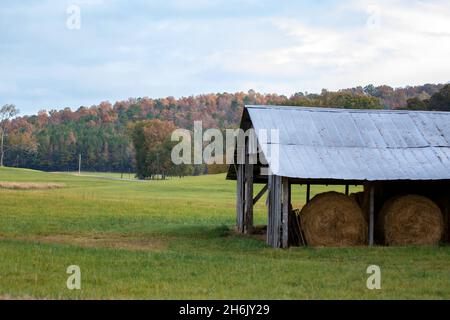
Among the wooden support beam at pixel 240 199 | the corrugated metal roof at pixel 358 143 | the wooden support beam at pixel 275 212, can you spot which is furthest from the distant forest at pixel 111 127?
the wooden support beam at pixel 275 212

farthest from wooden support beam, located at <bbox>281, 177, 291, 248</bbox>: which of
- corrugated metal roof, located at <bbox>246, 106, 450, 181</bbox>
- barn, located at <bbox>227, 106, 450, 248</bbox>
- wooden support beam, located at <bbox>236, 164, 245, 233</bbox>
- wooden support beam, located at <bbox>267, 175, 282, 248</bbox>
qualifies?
wooden support beam, located at <bbox>236, 164, 245, 233</bbox>

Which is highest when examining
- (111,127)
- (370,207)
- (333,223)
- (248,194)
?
(111,127)

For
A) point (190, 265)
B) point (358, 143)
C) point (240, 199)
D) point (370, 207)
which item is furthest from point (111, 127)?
point (190, 265)

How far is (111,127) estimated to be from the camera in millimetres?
154500

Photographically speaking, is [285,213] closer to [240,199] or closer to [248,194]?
[248,194]

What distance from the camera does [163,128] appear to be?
120 meters

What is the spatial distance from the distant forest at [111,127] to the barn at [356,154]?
98.3 metres

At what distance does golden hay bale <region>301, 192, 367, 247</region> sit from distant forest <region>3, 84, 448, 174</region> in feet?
332

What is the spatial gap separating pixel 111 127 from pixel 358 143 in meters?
133

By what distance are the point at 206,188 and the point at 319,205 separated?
162 ft

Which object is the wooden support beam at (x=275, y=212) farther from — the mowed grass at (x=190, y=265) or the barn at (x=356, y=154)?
the mowed grass at (x=190, y=265)

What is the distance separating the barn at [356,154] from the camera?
23.4 meters

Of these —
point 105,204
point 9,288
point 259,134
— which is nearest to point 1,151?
point 105,204
